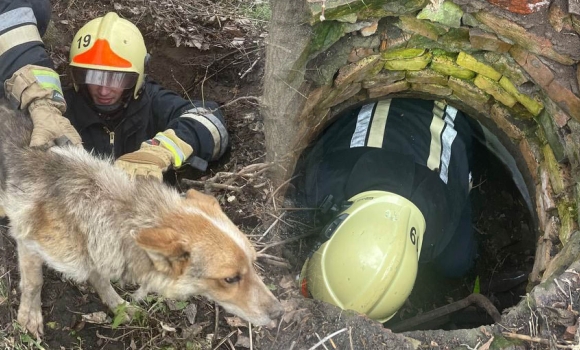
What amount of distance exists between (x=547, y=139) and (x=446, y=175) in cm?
97

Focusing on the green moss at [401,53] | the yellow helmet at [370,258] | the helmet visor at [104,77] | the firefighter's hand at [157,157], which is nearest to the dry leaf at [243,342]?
the yellow helmet at [370,258]

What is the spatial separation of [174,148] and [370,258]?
1.97 m

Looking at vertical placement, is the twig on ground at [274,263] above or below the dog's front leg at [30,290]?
above

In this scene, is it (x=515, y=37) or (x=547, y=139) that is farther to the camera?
(x=547, y=139)

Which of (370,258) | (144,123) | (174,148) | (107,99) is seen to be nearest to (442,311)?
(370,258)

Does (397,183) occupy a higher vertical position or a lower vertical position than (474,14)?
lower

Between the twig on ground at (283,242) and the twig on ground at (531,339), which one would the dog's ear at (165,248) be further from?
the twig on ground at (531,339)

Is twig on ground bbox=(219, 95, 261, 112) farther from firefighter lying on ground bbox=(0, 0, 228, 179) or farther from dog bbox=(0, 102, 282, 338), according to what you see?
dog bbox=(0, 102, 282, 338)

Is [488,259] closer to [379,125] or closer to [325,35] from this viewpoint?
[379,125]

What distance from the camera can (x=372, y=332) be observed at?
11.1 feet

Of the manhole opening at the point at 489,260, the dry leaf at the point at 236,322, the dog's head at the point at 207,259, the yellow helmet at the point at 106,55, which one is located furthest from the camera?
the manhole opening at the point at 489,260

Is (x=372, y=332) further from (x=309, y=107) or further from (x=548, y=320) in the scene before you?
(x=309, y=107)

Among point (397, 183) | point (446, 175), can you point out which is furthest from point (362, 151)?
point (446, 175)

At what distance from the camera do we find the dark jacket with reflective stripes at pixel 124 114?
4.48 metres
